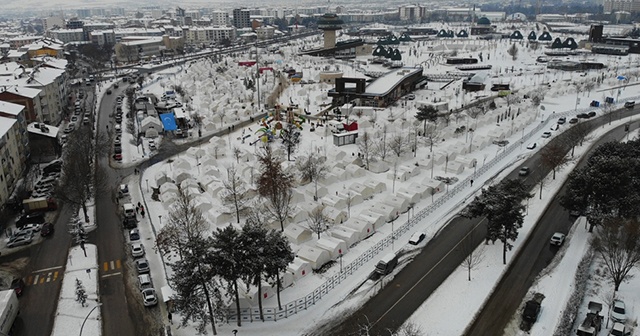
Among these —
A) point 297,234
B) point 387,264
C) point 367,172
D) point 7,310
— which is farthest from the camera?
point 367,172

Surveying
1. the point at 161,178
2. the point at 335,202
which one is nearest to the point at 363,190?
the point at 335,202

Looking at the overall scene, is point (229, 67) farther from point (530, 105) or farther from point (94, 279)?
point (94, 279)

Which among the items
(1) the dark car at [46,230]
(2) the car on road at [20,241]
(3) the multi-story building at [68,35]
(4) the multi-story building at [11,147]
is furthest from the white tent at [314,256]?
(3) the multi-story building at [68,35]

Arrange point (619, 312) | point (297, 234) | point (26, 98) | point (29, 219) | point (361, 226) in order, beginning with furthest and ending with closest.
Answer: point (26, 98)
point (29, 219)
point (361, 226)
point (297, 234)
point (619, 312)

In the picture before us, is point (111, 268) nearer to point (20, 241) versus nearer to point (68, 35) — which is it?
point (20, 241)

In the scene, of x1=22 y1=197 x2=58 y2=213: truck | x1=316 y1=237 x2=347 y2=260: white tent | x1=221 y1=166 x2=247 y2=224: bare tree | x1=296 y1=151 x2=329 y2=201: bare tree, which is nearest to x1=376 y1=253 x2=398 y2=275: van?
x1=316 y1=237 x2=347 y2=260: white tent

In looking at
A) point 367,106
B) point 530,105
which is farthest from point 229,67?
point 530,105

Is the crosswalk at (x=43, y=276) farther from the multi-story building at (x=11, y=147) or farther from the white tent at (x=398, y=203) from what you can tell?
the white tent at (x=398, y=203)
